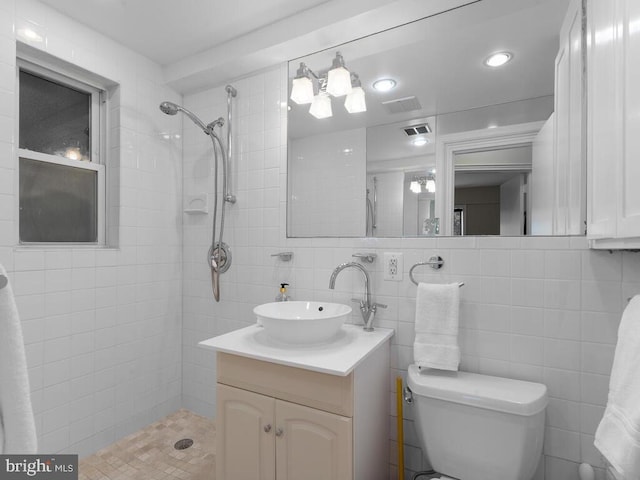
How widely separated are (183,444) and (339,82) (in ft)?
7.14

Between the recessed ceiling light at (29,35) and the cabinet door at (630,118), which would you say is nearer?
the cabinet door at (630,118)

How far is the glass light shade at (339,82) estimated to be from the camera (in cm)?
165

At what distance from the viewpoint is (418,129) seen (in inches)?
62.0

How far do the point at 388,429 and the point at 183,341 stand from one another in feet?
A: 4.92

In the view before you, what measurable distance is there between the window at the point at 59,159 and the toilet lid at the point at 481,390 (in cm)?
194

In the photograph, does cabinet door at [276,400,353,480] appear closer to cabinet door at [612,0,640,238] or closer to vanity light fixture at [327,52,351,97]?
cabinet door at [612,0,640,238]

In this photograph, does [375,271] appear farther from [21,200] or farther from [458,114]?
[21,200]

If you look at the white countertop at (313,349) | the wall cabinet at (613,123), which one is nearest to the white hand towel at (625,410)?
the wall cabinet at (613,123)

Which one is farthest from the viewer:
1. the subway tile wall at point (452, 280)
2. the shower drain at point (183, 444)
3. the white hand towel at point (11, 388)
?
the shower drain at point (183, 444)

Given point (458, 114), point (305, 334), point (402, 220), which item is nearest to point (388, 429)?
point (305, 334)

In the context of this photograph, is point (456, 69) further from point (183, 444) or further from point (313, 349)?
point (183, 444)

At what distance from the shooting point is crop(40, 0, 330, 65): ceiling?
64.1 inches

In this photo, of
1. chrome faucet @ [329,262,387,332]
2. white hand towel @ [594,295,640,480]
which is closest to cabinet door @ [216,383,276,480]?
chrome faucet @ [329,262,387,332]

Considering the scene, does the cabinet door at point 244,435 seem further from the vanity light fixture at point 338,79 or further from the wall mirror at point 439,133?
the vanity light fixture at point 338,79
